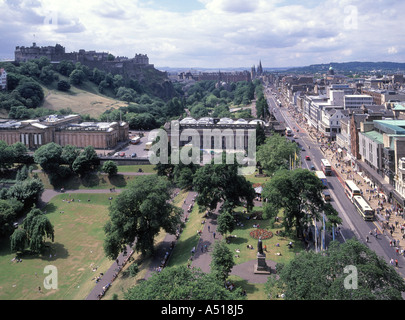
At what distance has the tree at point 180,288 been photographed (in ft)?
72.5

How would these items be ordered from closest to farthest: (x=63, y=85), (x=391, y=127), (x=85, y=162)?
(x=391, y=127) < (x=85, y=162) < (x=63, y=85)

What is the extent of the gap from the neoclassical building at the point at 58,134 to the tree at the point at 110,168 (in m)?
18.2

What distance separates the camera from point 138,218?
4275cm

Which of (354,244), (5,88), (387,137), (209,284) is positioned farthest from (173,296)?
(5,88)

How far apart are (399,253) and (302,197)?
10.5 metres

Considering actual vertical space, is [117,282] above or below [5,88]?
below

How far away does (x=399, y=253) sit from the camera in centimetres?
3662

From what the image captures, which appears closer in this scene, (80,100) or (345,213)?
(345,213)

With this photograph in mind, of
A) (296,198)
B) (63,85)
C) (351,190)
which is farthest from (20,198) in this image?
(63,85)

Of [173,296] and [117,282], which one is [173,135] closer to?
[117,282]

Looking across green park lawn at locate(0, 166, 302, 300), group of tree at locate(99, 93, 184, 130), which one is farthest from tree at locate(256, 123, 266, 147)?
group of tree at locate(99, 93, 184, 130)

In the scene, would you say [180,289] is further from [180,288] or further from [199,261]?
[199,261]

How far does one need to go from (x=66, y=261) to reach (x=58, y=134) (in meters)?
52.3

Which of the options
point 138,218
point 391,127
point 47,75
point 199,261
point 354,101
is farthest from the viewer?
point 47,75
